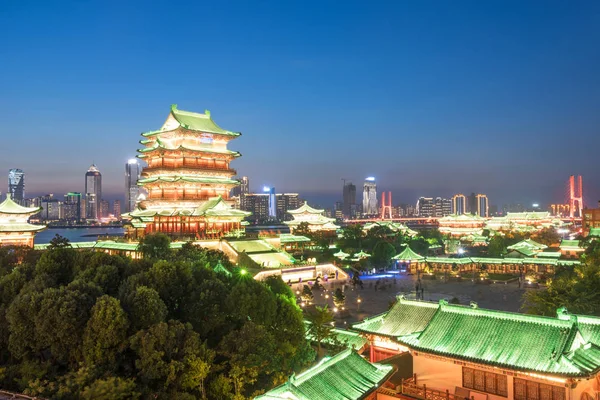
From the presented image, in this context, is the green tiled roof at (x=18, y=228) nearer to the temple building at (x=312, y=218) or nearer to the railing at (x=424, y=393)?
the temple building at (x=312, y=218)

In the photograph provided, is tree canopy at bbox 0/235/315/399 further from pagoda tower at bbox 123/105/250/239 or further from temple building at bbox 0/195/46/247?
temple building at bbox 0/195/46/247

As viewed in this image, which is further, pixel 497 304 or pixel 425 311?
pixel 497 304

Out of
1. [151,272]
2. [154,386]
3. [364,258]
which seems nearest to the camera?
[154,386]

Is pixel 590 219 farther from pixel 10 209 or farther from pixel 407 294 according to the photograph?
pixel 10 209

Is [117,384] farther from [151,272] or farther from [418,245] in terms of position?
[418,245]

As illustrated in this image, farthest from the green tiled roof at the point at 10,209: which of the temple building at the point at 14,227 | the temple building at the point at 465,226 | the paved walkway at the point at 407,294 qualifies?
the temple building at the point at 465,226

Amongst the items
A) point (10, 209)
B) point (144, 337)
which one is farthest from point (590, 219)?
point (144, 337)

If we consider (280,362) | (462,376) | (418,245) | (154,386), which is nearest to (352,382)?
(280,362)
